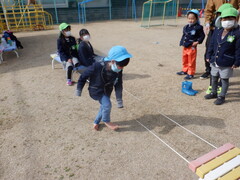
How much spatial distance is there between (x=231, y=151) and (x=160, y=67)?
4453 millimetres

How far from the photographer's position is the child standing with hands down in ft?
17.1

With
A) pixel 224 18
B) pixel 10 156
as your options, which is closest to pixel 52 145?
pixel 10 156

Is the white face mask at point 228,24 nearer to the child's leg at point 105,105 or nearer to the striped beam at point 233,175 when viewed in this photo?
the child's leg at point 105,105

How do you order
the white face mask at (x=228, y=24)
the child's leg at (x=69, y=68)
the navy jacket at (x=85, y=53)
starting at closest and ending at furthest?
the white face mask at (x=228, y=24)
the navy jacket at (x=85, y=53)
the child's leg at (x=69, y=68)

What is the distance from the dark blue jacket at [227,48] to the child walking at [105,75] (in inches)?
82.0

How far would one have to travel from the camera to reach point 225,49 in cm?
399

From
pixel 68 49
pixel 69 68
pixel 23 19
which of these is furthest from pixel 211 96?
pixel 23 19

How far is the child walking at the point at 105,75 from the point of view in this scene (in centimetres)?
294

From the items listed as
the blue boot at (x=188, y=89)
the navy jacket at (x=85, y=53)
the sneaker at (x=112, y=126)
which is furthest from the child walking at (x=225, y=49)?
the navy jacket at (x=85, y=53)

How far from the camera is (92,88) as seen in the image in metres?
3.36

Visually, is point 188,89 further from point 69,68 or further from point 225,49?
point 69,68

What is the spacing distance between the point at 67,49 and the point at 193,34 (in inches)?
128

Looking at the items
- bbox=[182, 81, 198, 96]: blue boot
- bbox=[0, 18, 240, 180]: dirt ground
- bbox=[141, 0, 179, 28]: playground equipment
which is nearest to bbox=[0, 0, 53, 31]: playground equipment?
bbox=[141, 0, 179, 28]: playground equipment

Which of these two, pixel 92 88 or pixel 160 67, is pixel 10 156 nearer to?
pixel 92 88
